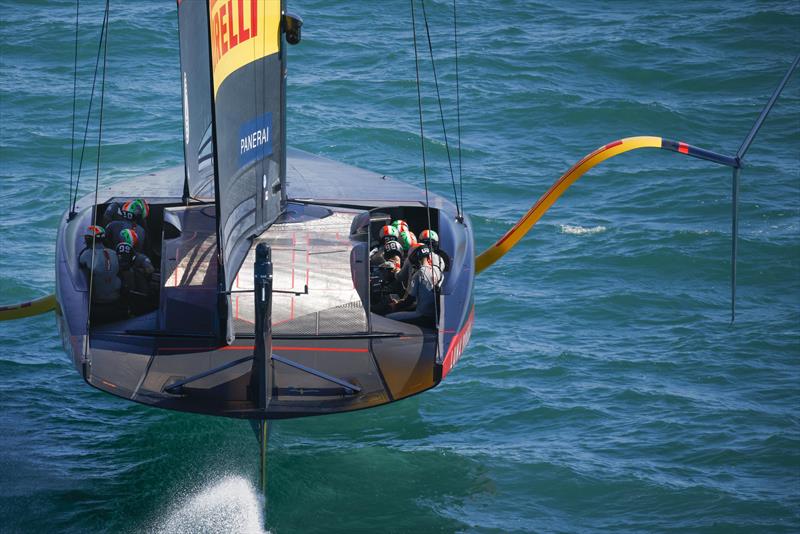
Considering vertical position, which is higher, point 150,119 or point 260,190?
point 260,190

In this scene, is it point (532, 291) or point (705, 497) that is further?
point (532, 291)

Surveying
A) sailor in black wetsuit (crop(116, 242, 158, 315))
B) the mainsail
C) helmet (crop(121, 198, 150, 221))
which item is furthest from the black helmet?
the mainsail

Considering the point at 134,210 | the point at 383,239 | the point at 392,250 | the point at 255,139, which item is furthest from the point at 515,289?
the point at 255,139

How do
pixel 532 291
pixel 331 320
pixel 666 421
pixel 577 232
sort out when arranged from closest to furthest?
pixel 331 320
pixel 666 421
pixel 532 291
pixel 577 232

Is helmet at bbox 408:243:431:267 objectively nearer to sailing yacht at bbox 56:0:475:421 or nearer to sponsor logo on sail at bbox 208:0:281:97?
sailing yacht at bbox 56:0:475:421

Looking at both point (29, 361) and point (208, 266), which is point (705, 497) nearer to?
point (208, 266)

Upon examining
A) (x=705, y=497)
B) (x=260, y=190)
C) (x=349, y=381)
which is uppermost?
(x=260, y=190)

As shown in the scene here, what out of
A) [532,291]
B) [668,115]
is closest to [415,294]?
[532,291]

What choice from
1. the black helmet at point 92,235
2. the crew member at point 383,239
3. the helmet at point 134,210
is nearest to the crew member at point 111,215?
the helmet at point 134,210
